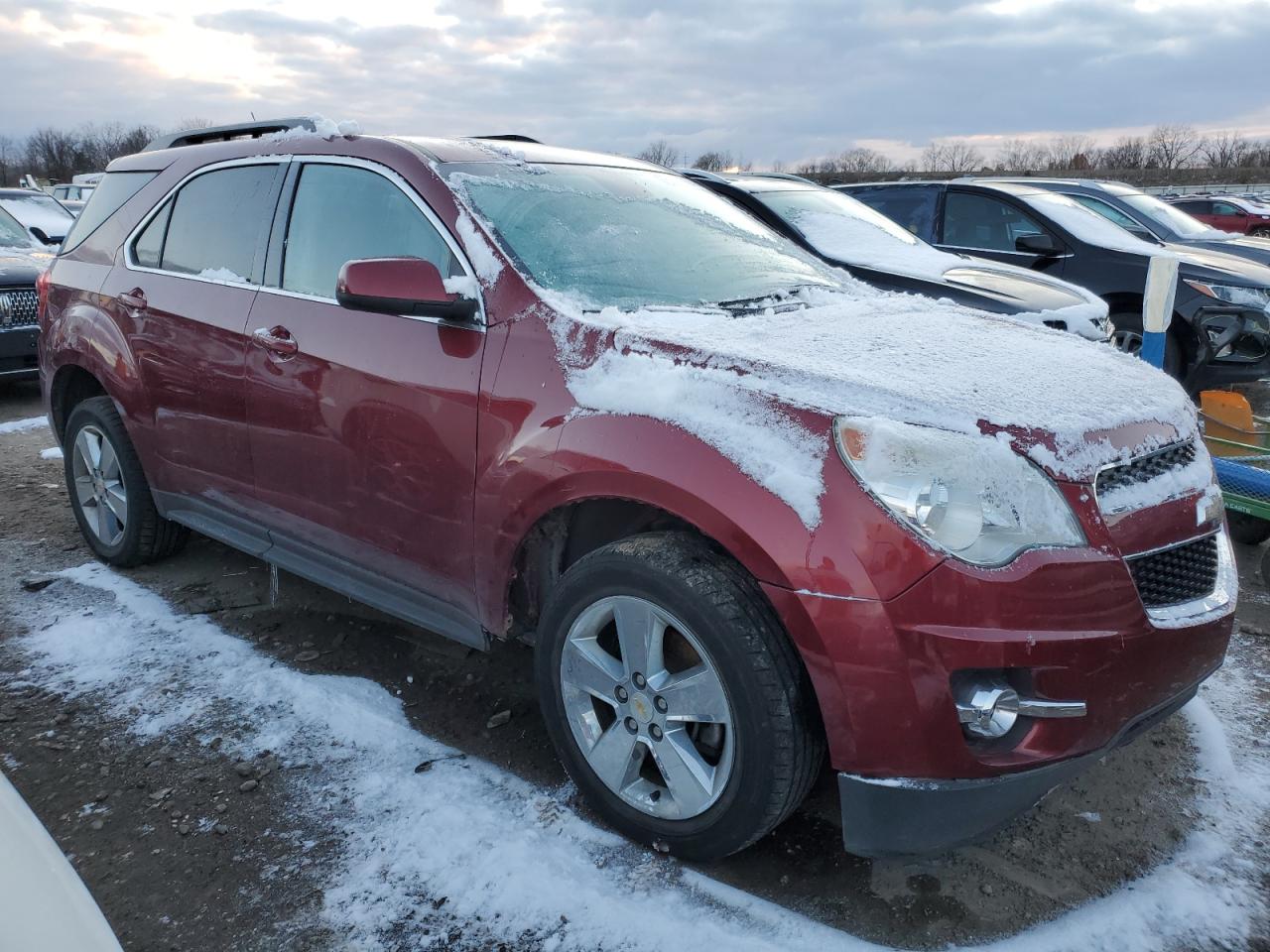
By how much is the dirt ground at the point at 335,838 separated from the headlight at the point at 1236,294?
4.35 metres

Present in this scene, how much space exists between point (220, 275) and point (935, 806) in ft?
9.78

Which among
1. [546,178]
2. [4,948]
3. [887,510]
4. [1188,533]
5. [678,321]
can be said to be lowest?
[4,948]

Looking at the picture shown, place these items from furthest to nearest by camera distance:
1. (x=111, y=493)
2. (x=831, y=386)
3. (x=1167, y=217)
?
(x=1167, y=217) → (x=111, y=493) → (x=831, y=386)

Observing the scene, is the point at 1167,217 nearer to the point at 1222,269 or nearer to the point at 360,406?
the point at 1222,269

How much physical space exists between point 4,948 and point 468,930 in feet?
3.72

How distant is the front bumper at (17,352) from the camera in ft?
24.6

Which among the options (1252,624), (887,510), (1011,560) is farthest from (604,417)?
(1252,624)

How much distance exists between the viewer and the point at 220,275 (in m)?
3.51

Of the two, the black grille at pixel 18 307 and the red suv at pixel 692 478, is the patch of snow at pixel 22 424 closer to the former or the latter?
the black grille at pixel 18 307

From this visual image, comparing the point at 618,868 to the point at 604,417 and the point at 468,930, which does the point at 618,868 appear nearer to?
the point at 468,930

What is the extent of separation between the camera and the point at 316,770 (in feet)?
9.17

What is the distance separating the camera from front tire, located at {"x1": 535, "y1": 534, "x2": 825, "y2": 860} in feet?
6.90

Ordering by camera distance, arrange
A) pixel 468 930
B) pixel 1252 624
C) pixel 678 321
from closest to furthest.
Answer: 1. pixel 468 930
2. pixel 678 321
3. pixel 1252 624

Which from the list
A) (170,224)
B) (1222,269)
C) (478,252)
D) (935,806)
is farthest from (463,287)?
(1222,269)
